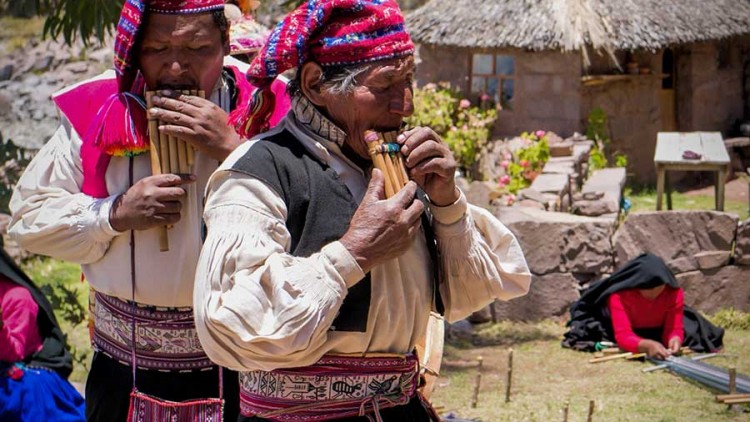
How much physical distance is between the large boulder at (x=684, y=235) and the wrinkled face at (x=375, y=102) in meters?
6.70

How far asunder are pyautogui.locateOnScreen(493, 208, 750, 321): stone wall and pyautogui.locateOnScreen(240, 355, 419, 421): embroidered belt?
6.15 m

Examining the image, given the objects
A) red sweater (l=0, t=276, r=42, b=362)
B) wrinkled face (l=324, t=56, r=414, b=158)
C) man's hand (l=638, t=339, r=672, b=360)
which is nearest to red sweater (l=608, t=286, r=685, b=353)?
man's hand (l=638, t=339, r=672, b=360)

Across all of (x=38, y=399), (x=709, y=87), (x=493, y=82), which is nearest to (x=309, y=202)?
(x=38, y=399)

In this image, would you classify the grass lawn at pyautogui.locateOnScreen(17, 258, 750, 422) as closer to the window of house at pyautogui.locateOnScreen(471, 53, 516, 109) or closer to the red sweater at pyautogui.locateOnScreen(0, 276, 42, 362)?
the red sweater at pyautogui.locateOnScreen(0, 276, 42, 362)

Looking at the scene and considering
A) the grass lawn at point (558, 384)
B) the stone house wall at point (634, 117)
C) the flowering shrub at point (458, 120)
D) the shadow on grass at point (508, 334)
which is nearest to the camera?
the grass lawn at point (558, 384)

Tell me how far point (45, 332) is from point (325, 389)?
3.75 metres

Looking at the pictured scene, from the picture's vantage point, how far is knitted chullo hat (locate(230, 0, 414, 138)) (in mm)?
2527

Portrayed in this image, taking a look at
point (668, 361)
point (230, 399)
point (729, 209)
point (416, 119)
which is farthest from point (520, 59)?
point (230, 399)

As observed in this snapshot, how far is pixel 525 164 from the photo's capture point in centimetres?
1399

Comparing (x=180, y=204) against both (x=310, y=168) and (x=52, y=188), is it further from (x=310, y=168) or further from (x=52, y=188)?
(x=310, y=168)

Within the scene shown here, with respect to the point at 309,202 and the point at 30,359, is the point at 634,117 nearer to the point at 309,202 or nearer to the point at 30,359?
the point at 30,359

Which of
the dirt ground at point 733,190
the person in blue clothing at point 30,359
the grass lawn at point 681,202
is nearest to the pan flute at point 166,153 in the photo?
the person in blue clothing at point 30,359

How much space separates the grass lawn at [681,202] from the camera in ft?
45.6

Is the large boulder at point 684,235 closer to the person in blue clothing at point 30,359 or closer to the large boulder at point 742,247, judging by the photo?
the large boulder at point 742,247
